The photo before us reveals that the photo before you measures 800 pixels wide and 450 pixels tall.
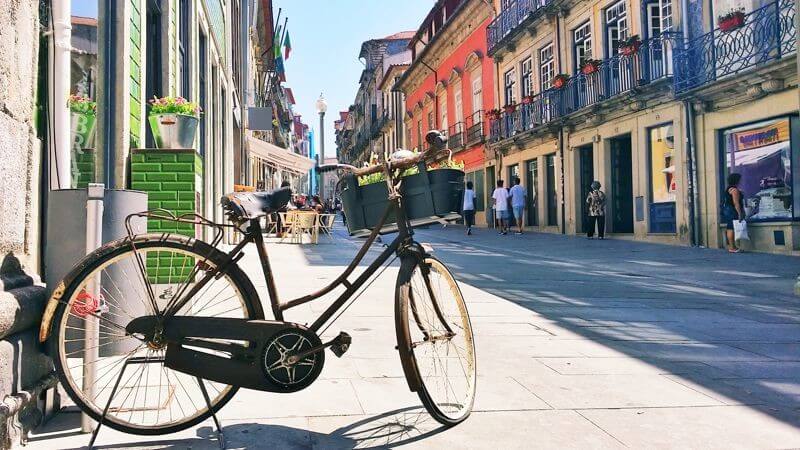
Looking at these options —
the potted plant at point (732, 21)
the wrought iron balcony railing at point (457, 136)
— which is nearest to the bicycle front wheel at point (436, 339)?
the potted plant at point (732, 21)

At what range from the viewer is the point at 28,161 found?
9.33 feet

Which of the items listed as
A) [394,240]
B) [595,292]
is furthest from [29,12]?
[595,292]

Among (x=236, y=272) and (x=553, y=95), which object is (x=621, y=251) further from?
(x=236, y=272)

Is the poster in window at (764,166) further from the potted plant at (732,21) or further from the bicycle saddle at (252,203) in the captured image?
the bicycle saddle at (252,203)

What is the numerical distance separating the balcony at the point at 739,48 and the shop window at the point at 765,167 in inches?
50.1

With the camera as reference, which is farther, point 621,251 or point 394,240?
point 621,251

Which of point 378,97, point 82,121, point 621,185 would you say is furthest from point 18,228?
point 378,97

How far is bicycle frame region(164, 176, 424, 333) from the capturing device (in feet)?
9.05

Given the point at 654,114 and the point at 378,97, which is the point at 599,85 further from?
the point at 378,97

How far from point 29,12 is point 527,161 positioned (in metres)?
24.1

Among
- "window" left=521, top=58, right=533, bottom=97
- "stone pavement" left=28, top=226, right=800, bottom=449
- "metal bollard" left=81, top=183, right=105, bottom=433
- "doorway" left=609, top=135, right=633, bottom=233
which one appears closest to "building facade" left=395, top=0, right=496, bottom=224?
"window" left=521, top=58, right=533, bottom=97

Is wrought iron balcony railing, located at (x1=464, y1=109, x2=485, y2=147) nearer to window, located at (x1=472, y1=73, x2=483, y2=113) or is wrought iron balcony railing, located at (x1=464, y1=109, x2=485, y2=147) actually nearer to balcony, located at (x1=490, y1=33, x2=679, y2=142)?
window, located at (x1=472, y1=73, x2=483, y2=113)

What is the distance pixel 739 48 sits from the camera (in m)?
13.7

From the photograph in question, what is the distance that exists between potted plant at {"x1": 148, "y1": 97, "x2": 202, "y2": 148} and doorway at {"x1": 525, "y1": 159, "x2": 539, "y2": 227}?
67.2 ft
